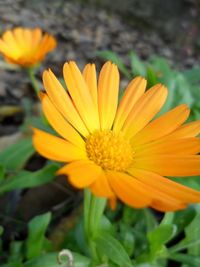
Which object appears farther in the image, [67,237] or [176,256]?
[67,237]

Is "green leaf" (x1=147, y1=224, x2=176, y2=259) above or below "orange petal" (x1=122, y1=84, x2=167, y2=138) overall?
below

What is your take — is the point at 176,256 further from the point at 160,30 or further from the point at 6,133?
the point at 160,30

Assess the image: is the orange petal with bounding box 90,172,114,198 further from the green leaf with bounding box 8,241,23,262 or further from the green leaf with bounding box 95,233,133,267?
the green leaf with bounding box 8,241,23,262

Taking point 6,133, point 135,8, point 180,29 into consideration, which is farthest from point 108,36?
point 6,133

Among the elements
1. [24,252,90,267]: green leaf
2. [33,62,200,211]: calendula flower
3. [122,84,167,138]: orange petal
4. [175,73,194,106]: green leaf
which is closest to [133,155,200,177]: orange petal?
[33,62,200,211]: calendula flower

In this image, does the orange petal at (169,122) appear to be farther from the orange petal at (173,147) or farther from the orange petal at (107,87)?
the orange petal at (107,87)
